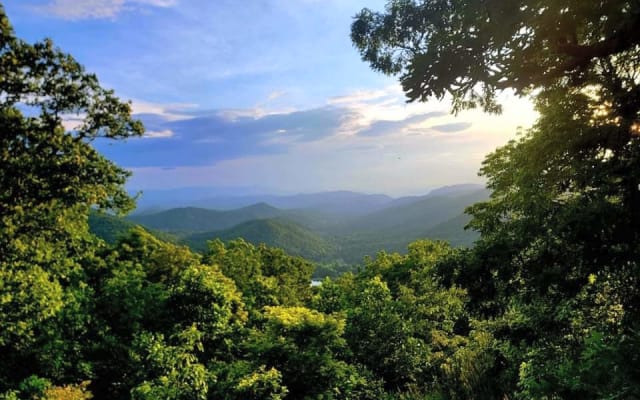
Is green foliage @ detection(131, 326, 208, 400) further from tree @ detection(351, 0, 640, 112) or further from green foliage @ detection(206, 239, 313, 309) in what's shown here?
tree @ detection(351, 0, 640, 112)

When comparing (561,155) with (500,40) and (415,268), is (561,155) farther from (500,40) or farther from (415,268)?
(415,268)

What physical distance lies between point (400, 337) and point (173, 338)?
425 inches

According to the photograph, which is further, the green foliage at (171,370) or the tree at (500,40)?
the green foliage at (171,370)

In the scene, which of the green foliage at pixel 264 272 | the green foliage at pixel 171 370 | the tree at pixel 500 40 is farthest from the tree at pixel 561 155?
the green foliage at pixel 264 272

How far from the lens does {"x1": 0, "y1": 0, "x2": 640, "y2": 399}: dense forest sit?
19.2 ft

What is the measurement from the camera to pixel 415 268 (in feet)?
75.7

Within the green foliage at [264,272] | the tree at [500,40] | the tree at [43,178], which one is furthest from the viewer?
the green foliage at [264,272]

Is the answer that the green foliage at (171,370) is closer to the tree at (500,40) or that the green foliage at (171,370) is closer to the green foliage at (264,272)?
the green foliage at (264,272)

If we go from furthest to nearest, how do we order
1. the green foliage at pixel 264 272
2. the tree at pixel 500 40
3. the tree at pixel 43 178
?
1. the green foliage at pixel 264 272
2. the tree at pixel 43 178
3. the tree at pixel 500 40

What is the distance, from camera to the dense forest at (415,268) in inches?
231

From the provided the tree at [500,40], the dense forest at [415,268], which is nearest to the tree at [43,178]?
the dense forest at [415,268]

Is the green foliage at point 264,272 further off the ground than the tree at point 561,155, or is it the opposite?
the tree at point 561,155

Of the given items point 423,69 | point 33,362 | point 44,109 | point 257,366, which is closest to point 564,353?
point 423,69

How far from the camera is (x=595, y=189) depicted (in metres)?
6.52
